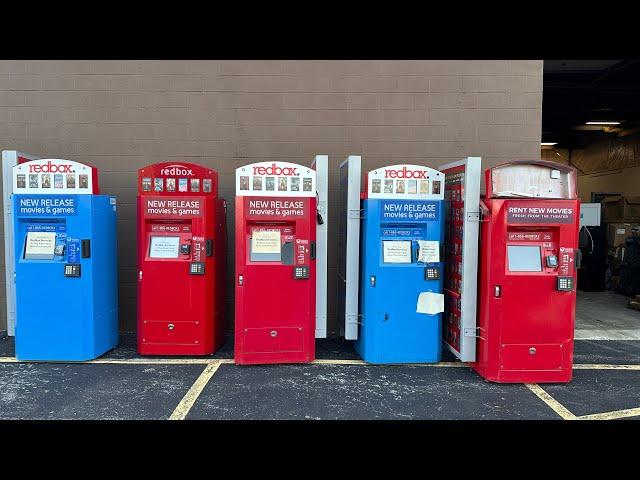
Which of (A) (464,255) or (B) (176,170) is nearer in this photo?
(A) (464,255)

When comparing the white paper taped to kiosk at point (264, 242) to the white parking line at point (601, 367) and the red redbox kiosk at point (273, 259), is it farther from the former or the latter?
the white parking line at point (601, 367)

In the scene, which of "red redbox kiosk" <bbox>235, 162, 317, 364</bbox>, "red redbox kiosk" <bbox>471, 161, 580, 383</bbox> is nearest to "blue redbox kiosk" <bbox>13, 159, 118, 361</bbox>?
"red redbox kiosk" <bbox>235, 162, 317, 364</bbox>

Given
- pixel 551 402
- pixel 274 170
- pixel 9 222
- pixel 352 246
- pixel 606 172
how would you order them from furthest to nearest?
pixel 606 172
pixel 9 222
pixel 352 246
pixel 274 170
pixel 551 402

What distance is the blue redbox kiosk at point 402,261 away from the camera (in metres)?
4.80

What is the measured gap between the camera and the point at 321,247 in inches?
202

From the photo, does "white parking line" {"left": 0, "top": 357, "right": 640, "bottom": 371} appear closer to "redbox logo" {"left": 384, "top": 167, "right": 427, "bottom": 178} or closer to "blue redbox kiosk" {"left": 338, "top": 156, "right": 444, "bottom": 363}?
"blue redbox kiosk" {"left": 338, "top": 156, "right": 444, "bottom": 363}

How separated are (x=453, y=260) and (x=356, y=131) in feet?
7.31

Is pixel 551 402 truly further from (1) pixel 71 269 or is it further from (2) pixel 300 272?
(1) pixel 71 269

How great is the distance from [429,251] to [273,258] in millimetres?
1656

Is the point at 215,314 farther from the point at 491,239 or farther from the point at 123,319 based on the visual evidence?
the point at 491,239

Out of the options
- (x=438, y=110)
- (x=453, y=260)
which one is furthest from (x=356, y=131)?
(x=453, y=260)

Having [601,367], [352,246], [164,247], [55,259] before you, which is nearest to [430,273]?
[352,246]

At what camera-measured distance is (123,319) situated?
6.27m

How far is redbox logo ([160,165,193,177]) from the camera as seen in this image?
16.4 ft
